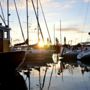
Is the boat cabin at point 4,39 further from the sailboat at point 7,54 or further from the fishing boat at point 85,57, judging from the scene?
the fishing boat at point 85,57

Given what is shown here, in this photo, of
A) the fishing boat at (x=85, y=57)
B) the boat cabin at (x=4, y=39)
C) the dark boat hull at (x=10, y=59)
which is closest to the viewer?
the dark boat hull at (x=10, y=59)

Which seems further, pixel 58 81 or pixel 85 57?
pixel 85 57

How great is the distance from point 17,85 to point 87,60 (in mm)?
30955

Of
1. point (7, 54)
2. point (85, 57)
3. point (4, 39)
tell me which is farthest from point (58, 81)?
point (85, 57)

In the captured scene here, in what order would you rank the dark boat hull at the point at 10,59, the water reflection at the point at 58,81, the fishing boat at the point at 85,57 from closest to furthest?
the water reflection at the point at 58,81 → the dark boat hull at the point at 10,59 → the fishing boat at the point at 85,57

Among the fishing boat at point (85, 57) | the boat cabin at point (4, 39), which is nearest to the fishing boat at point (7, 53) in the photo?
the boat cabin at point (4, 39)

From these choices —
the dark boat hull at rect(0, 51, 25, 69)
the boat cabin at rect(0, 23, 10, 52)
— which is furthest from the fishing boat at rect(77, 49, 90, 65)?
the dark boat hull at rect(0, 51, 25, 69)

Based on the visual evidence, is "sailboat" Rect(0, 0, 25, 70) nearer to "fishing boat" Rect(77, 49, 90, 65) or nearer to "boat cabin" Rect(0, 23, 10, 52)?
"boat cabin" Rect(0, 23, 10, 52)

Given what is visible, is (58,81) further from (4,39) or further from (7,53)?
(4,39)

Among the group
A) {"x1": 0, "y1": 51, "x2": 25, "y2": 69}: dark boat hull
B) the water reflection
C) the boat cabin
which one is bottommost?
the water reflection

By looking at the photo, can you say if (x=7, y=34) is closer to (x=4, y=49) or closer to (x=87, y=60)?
(x=4, y=49)

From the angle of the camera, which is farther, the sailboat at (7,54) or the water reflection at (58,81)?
the sailboat at (7,54)

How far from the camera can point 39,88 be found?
17922mm

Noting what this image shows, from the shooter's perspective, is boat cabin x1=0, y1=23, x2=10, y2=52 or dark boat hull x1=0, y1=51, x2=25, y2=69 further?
boat cabin x1=0, y1=23, x2=10, y2=52
